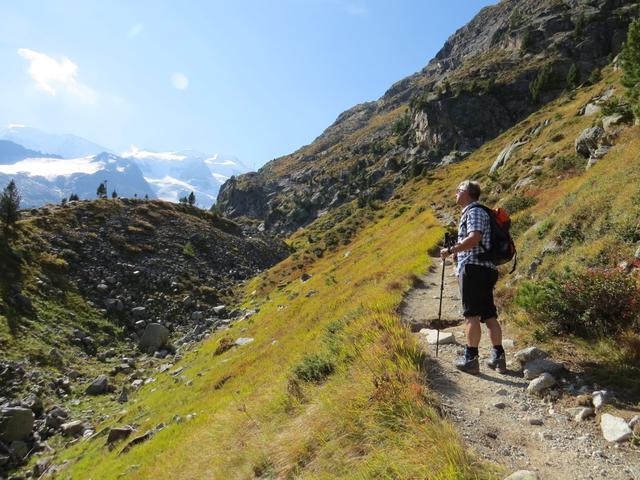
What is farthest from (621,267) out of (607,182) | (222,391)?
(222,391)

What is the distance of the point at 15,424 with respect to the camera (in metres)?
18.5

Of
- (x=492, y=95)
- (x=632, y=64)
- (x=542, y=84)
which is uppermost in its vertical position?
(x=492, y=95)

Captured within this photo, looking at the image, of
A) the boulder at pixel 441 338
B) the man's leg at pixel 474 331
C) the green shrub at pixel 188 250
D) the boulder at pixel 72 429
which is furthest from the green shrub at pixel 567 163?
the green shrub at pixel 188 250

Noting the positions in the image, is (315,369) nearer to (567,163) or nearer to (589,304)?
(589,304)

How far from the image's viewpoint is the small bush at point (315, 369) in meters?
7.84

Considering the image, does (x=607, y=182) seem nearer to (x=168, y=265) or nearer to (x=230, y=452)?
(x=230, y=452)

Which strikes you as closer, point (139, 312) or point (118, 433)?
point (118, 433)

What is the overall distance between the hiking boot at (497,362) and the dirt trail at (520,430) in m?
0.10

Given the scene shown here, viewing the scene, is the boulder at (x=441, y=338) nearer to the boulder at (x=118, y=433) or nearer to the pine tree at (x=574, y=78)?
the boulder at (x=118, y=433)

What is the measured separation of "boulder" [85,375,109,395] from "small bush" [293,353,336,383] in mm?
20624

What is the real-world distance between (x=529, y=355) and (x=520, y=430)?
222 cm

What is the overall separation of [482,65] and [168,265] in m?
154

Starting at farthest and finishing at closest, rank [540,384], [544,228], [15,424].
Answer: [15,424], [544,228], [540,384]

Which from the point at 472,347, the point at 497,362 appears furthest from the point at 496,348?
the point at 472,347
